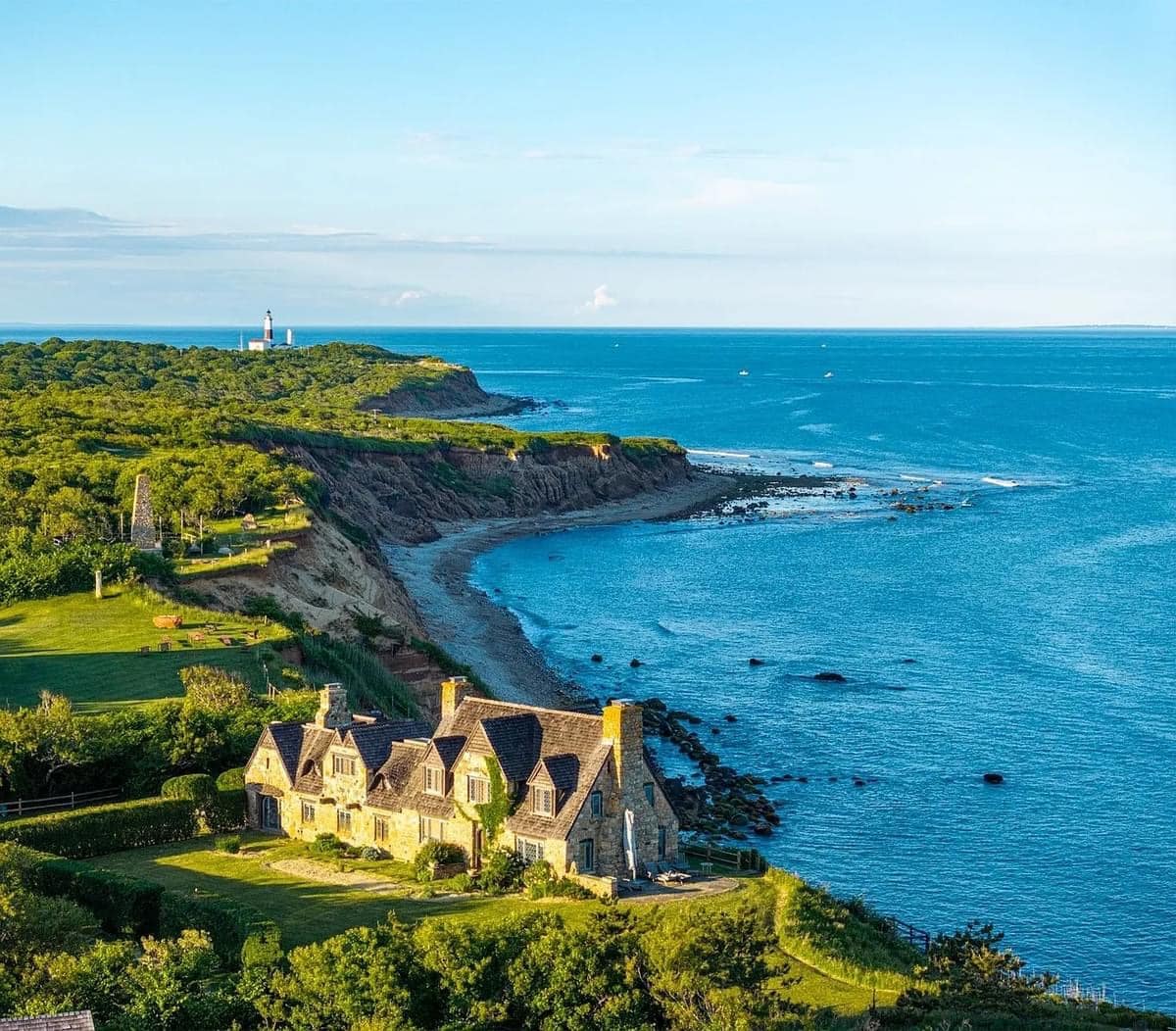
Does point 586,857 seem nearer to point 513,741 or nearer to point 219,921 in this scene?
point 513,741

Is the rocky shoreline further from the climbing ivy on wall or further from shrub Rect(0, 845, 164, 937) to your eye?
shrub Rect(0, 845, 164, 937)

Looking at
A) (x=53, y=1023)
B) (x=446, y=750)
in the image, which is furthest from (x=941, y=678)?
(x=53, y=1023)

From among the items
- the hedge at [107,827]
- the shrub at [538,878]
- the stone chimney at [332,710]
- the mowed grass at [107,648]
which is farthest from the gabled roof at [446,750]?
the mowed grass at [107,648]

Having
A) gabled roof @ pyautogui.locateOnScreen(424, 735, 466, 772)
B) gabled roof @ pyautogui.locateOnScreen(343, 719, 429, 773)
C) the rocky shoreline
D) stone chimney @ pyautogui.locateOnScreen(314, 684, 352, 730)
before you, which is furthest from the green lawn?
the rocky shoreline

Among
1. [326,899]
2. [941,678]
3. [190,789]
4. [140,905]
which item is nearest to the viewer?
[140,905]

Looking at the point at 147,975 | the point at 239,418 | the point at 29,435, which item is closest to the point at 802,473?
the point at 239,418

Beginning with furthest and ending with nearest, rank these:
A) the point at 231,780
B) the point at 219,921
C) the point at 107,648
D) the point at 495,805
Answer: the point at 107,648
the point at 231,780
the point at 495,805
the point at 219,921

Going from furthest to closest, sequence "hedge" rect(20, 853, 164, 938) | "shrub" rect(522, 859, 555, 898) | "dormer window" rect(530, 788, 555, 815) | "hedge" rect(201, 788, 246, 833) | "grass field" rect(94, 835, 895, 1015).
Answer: "hedge" rect(201, 788, 246, 833) < "dormer window" rect(530, 788, 555, 815) < "shrub" rect(522, 859, 555, 898) < "hedge" rect(20, 853, 164, 938) < "grass field" rect(94, 835, 895, 1015)
